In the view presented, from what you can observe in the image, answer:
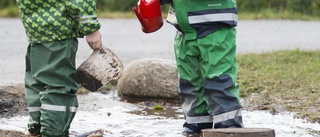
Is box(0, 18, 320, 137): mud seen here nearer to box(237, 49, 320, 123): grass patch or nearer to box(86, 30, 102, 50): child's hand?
box(237, 49, 320, 123): grass patch

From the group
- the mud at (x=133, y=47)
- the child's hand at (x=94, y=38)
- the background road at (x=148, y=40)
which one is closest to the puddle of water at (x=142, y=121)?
Answer: the mud at (x=133, y=47)

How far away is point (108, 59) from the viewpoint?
16.3 feet

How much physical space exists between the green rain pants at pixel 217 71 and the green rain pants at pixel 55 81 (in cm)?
82

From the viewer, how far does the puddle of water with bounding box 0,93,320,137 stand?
526cm

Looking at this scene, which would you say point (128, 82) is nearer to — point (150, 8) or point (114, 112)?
point (114, 112)

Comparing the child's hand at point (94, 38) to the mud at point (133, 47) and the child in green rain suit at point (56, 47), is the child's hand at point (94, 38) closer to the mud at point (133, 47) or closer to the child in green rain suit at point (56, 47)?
the child in green rain suit at point (56, 47)

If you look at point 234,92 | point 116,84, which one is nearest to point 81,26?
point 234,92

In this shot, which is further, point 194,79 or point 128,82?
point 128,82

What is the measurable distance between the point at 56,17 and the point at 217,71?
3.70 feet

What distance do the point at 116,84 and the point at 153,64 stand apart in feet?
2.24

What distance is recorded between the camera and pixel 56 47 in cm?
478

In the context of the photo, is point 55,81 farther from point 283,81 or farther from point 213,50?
point 283,81

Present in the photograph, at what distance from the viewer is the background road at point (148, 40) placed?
980cm

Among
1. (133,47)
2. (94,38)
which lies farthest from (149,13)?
(133,47)
